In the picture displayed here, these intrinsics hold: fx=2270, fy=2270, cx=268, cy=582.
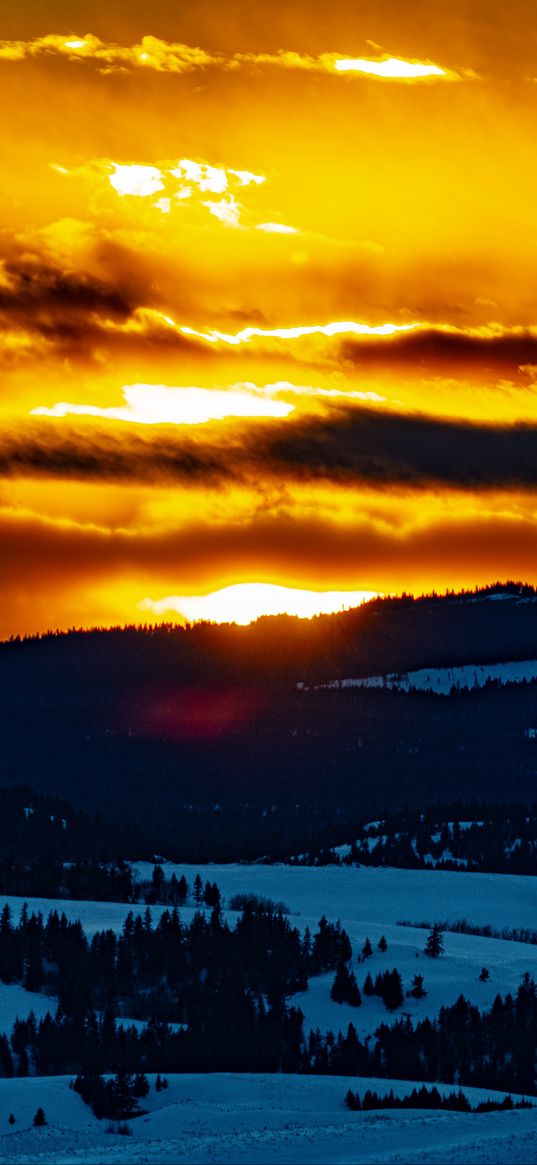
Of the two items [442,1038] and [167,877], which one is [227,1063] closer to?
[442,1038]

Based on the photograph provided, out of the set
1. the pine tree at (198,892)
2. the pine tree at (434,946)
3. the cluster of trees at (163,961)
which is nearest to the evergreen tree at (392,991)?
the cluster of trees at (163,961)

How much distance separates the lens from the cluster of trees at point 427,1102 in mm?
88250

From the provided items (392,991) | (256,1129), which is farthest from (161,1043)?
(256,1129)

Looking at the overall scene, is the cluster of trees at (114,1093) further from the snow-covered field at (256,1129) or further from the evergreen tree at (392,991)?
the evergreen tree at (392,991)

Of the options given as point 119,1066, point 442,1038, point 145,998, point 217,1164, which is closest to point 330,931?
point 145,998

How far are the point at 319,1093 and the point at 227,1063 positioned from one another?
17.3 metres

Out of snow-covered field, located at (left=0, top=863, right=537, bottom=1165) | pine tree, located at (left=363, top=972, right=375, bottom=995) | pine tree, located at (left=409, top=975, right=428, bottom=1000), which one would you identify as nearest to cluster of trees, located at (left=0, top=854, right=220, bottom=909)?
snow-covered field, located at (left=0, top=863, right=537, bottom=1165)

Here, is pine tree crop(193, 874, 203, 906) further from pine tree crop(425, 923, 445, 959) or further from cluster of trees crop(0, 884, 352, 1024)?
pine tree crop(425, 923, 445, 959)

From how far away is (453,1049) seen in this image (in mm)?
112312

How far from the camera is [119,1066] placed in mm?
96812

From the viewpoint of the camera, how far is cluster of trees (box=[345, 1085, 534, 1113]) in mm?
88250

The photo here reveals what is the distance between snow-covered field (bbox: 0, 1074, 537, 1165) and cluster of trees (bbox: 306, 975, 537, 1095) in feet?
32.5

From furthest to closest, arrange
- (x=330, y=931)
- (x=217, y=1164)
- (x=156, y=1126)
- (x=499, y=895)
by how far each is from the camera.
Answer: (x=499, y=895)
(x=330, y=931)
(x=156, y=1126)
(x=217, y=1164)

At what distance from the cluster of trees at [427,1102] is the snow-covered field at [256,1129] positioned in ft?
3.06
